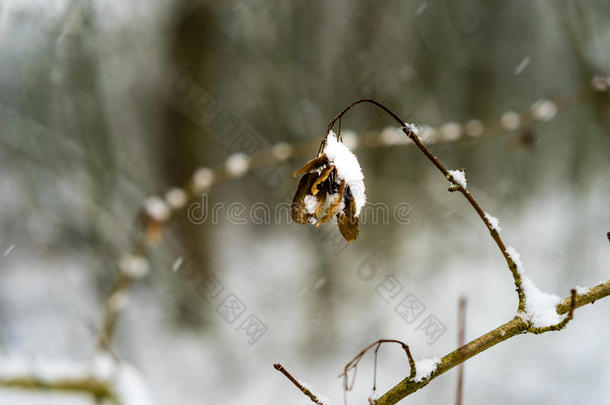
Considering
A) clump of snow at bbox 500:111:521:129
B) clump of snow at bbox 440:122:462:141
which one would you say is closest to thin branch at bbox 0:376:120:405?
clump of snow at bbox 440:122:462:141

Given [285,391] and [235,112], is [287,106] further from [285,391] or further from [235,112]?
[285,391]

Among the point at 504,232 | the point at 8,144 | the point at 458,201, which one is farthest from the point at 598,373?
the point at 8,144

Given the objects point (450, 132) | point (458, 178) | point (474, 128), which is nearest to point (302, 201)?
point (458, 178)

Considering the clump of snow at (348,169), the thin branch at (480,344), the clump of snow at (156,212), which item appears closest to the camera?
the thin branch at (480,344)

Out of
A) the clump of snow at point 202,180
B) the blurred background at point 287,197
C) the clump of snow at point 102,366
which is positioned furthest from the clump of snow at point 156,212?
the blurred background at point 287,197

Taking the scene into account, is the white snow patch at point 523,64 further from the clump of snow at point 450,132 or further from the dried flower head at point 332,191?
the dried flower head at point 332,191

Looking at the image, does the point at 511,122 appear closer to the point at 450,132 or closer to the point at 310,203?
the point at 450,132

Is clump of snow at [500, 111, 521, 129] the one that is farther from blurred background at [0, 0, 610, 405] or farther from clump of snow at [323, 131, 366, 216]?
blurred background at [0, 0, 610, 405]
